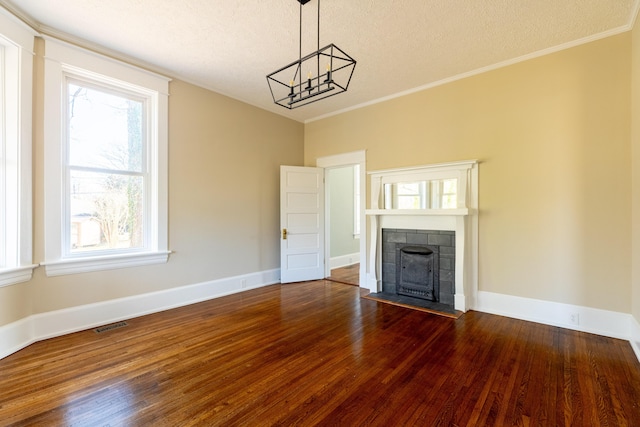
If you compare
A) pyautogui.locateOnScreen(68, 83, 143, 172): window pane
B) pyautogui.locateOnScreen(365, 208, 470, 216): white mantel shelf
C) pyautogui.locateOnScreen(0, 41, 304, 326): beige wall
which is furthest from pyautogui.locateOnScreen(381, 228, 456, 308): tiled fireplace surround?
pyautogui.locateOnScreen(68, 83, 143, 172): window pane

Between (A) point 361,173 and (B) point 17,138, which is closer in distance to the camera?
(B) point 17,138

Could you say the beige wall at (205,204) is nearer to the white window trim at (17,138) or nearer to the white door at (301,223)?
the white window trim at (17,138)

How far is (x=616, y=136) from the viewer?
9.64 ft

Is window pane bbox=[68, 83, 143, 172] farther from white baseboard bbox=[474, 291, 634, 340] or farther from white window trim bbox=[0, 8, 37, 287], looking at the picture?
white baseboard bbox=[474, 291, 634, 340]

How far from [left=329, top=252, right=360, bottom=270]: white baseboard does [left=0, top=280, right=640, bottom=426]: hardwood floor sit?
10.7ft

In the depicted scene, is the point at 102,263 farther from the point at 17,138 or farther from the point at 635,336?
the point at 635,336

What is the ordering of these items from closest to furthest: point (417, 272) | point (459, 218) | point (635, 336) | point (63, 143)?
point (635, 336)
point (63, 143)
point (459, 218)
point (417, 272)

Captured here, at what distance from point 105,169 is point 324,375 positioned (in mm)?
3296

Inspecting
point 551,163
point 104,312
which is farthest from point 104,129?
point 551,163

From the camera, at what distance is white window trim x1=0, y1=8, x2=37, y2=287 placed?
8.89 feet

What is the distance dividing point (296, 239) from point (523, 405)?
3.88 meters

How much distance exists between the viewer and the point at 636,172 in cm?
269

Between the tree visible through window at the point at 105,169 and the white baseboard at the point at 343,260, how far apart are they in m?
4.06

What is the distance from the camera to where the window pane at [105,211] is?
322 centimetres
